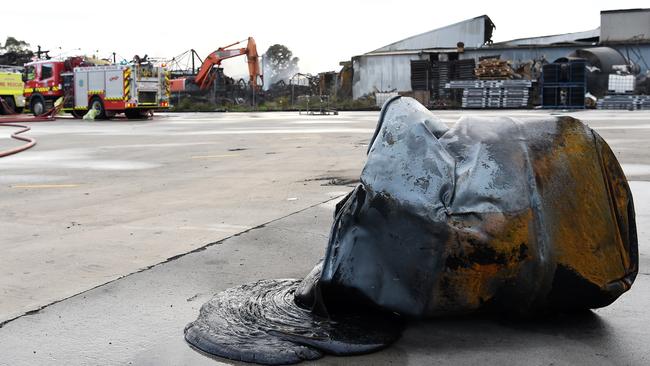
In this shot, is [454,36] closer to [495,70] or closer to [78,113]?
[495,70]

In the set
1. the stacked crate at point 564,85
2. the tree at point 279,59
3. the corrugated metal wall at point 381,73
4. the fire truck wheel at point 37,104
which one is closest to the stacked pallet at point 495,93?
the stacked crate at point 564,85

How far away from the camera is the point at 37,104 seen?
28.9m

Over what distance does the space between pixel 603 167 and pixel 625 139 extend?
10861mm

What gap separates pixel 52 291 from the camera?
363cm

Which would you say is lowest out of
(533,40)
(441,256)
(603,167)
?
(441,256)

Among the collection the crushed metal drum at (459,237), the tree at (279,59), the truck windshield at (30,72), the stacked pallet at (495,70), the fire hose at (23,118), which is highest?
the tree at (279,59)

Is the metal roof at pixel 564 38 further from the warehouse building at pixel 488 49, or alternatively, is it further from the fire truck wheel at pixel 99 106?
the fire truck wheel at pixel 99 106

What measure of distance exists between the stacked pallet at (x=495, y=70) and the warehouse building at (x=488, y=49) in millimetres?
2922

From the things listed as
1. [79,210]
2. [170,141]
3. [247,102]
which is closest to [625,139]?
[170,141]

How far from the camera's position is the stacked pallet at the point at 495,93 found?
33.1m

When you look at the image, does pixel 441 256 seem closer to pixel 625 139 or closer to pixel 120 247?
pixel 120 247

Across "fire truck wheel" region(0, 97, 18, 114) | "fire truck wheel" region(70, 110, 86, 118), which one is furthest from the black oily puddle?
"fire truck wheel" region(0, 97, 18, 114)

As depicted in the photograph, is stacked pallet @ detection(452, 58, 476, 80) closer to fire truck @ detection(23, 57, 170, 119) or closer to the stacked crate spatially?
the stacked crate

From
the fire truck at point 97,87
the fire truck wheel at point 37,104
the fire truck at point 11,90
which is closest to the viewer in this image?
the fire truck at point 97,87
